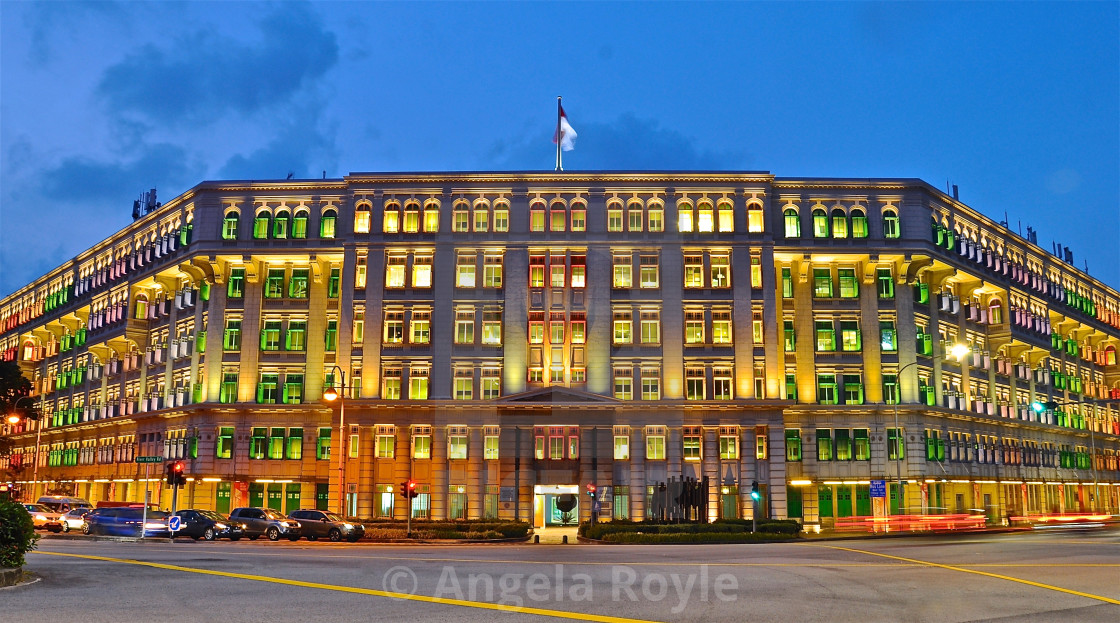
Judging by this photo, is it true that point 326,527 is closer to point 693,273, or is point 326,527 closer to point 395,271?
point 395,271

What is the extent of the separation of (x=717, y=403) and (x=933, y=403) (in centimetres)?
1691

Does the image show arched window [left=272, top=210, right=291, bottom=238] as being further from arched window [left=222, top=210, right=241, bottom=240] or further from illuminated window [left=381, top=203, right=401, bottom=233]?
illuminated window [left=381, top=203, right=401, bottom=233]

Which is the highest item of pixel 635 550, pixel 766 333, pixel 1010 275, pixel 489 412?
pixel 1010 275

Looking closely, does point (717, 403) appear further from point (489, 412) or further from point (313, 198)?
point (313, 198)

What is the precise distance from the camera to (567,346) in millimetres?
66688

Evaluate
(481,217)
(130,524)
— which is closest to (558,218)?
(481,217)

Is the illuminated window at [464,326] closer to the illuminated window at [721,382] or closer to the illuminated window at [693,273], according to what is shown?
the illuminated window at [693,273]

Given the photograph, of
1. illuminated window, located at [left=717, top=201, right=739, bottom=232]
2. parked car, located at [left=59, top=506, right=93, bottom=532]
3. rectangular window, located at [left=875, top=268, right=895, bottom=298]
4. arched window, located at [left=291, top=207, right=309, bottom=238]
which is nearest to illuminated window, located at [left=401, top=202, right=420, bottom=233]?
Answer: arched window, located at [left=291, top=207, right=309, bottom=238]

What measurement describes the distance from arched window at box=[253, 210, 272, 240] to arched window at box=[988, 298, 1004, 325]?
184ft

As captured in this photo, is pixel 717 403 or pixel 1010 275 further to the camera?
pixel 1010 275

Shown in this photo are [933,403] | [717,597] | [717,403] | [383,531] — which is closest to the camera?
[717,597]

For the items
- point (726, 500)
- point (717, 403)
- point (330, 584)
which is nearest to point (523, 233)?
point (717, 403)

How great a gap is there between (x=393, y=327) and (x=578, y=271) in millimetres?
13351

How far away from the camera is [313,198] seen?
7081cm
